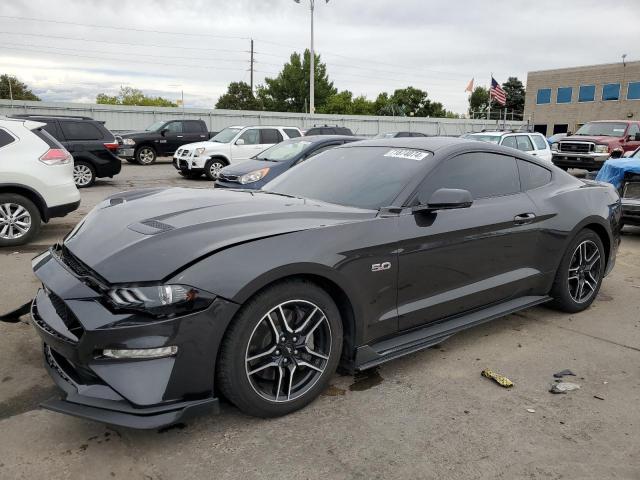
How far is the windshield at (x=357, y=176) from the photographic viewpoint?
141 inches

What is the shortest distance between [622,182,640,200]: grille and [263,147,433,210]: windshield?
546 centimetres

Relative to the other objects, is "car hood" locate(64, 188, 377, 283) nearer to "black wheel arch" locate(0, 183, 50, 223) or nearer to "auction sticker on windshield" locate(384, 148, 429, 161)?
"auction sticker on windshield" locate(384, 148, 429, 161)

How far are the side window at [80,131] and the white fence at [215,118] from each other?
393 inches

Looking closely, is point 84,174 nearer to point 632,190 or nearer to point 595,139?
point 632,190

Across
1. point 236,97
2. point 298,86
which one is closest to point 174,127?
point 298,86

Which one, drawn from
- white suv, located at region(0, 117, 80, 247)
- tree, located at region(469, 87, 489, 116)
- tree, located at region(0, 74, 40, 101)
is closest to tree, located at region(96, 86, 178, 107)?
tree, located at region(0, 74, 40, 101)

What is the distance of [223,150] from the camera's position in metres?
15.5

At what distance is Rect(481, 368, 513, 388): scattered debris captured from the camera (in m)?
3.39

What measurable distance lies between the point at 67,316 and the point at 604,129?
63.5 ft

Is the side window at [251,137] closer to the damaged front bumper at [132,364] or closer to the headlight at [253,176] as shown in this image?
the headlight at [253,176]

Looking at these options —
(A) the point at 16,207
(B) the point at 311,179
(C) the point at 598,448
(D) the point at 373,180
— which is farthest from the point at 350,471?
(A) the point at 16,207

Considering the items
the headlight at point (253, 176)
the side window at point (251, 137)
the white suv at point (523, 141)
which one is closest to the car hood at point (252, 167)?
the headlight at point (253, 176)

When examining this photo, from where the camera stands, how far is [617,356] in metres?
3.88

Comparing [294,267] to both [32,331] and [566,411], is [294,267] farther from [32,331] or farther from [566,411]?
[32,331]
